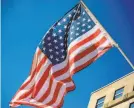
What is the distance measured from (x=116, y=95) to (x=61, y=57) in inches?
929

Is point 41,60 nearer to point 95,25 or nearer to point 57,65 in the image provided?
point 57,65

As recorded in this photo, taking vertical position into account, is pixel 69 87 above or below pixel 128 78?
below

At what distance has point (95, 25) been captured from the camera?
1745 cm

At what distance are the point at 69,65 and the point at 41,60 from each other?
1389mm

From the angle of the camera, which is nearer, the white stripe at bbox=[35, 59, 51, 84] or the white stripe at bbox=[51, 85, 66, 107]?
the white stripe at bbox=[51, 85, 66, 107]

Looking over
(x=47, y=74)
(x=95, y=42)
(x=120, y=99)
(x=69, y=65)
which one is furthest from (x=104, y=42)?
(x=120, y=99)

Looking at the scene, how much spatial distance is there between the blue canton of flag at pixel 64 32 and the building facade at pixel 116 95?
20.8 m

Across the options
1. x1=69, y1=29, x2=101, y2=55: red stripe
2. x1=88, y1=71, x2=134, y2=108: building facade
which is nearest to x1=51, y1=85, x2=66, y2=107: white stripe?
x1=69, y1=29, x2=101, y2=55: red stripe

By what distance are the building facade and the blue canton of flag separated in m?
20.8

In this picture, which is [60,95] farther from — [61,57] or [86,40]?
[86,40]

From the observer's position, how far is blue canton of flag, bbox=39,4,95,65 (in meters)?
17.7

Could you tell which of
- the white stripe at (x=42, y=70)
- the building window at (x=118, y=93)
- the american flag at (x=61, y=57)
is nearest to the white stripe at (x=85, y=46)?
the american flag at (x=61, y=57)

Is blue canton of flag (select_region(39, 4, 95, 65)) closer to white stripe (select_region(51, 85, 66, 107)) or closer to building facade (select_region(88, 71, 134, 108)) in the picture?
white stripe (select_region(51, 85, 66, 107))

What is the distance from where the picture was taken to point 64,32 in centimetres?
1786
